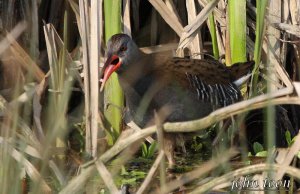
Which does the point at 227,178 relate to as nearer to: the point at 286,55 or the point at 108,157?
the point at 108,157

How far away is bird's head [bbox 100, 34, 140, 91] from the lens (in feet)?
12.9

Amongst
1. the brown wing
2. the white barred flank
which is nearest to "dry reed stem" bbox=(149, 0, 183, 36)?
the brown wing

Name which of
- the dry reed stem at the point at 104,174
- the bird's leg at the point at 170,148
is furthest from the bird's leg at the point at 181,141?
the dry reed stem at the point at 104,174

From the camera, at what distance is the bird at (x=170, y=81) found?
13.1ft

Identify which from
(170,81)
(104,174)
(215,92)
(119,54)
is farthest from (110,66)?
(104,174)

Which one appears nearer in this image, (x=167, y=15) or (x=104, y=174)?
(x=104, y=174)

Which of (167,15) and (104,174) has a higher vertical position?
(167,15)

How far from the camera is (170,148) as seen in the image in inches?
167

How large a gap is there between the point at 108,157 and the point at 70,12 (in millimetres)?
2023

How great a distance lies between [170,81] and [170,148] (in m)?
0.38

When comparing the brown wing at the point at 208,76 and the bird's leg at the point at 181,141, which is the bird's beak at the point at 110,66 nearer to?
the brown wing at the point at 208,76

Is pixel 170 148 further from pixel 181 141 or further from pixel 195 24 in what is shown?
pixel 195 24

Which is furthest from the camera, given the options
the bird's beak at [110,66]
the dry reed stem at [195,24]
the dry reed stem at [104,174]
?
the dry reed stem at [195,24]

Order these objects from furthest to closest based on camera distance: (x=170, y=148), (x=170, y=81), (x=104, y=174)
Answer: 1. (x=170, y=148)
2. (x=170, y=81)
3. (x=104, y=174)
